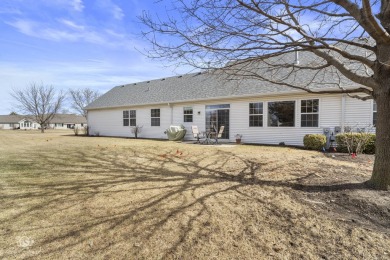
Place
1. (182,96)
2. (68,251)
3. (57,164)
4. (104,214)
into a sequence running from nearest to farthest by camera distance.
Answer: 1. (68,251)
2. (104,214)
3. (57,164)
4. (182,96)

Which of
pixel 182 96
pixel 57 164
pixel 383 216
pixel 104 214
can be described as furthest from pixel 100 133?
pixel 383 216

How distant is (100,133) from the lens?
77.1 feet

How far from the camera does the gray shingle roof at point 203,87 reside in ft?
38.1

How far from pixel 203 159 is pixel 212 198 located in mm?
3984

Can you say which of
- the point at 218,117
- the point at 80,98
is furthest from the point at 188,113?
the point at 80,98

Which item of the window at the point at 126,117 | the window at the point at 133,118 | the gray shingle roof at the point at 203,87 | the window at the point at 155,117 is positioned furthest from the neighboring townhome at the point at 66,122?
the window at the point at 155,117

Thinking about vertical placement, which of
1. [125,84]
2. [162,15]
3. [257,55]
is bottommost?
[257,55]

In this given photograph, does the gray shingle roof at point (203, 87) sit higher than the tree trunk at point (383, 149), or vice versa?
the gray shingle roof at point (203, 87)

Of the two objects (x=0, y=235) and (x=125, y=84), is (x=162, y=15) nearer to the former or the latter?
(x=0, y=235)

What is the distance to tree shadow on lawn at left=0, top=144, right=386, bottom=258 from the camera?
2.73 m

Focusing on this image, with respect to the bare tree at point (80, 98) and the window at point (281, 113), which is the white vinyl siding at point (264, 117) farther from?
the bare tree at point (80, 98)

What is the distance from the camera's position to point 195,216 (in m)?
3.37

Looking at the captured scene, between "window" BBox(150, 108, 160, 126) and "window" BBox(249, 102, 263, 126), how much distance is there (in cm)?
767

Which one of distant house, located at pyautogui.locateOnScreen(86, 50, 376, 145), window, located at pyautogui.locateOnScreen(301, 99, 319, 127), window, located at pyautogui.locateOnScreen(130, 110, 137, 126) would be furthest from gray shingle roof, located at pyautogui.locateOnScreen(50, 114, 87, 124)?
window, located at pyautogui.locateOnScreen(301, 99, 319, 127)
